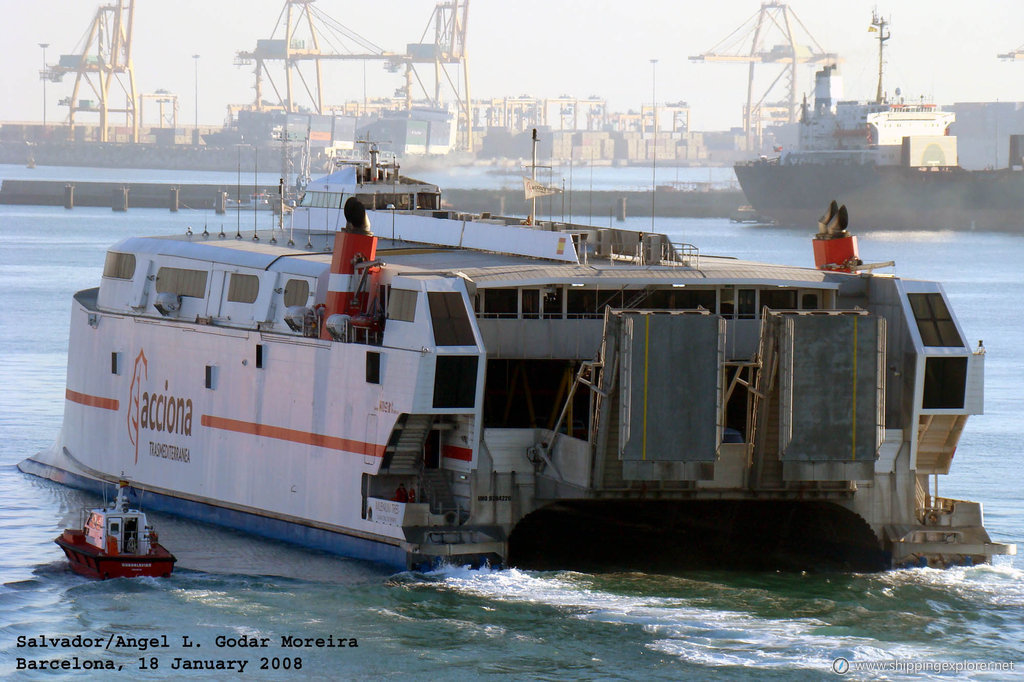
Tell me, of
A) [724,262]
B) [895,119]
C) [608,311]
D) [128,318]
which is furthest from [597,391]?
[895,119]

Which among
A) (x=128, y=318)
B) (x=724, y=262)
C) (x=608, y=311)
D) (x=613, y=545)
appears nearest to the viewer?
(x=608, y=311)

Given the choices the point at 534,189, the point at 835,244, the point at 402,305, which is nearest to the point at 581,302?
the point at 402,305

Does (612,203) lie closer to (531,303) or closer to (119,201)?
(119,201)

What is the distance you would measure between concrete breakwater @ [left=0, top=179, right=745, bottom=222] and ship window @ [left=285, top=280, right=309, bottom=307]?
394 ft

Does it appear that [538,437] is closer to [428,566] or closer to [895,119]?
[428,566]

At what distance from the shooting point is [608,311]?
2680 centimetres

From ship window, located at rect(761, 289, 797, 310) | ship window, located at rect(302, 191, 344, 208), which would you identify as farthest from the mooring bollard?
ship window, located at rect(761, 289, 797, 310)

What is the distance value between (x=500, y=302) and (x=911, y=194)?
431 feet

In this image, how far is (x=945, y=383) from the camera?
94.0 feet

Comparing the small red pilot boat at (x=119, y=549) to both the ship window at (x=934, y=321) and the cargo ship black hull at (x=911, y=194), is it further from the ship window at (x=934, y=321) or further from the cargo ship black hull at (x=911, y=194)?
the cargo ship black hull at (x=911, y=194)

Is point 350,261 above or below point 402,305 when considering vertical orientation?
above

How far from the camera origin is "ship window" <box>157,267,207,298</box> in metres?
34.1

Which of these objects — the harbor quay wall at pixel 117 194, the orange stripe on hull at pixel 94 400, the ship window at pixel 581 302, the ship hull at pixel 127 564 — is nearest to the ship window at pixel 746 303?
the ship window at pixel 581 302

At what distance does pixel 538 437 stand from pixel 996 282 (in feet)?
254
